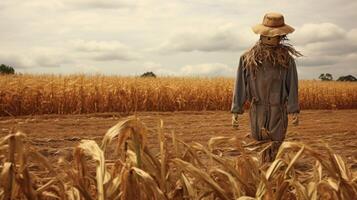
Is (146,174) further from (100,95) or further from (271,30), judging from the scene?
(100,95)

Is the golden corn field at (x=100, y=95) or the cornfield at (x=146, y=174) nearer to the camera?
the cornfield at (x=146, y=174)

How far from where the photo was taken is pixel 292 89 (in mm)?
5547

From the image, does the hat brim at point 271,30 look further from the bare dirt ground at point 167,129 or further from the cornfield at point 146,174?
the cornfield at point 146,174

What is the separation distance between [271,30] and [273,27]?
0.13m

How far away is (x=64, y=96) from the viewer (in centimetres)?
1675

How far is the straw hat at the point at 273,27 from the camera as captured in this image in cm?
544

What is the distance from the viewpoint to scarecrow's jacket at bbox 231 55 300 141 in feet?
18.1

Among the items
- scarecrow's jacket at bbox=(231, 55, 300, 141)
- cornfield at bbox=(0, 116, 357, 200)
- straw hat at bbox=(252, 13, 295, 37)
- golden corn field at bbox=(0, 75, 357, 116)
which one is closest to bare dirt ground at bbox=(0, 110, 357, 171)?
golden corn field at bbox=(0, 75, 357, 116)

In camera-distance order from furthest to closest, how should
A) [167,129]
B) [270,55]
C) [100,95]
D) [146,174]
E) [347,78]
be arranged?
[347,78] → [100,95] → [167,129] → [270,55] → [146,174]

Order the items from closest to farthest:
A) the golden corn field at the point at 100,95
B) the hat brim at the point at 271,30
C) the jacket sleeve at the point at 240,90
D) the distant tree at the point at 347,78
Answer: the hat brim at the point at 271,30 < the jacket sleeve at the point at 240,90 < the golden corn field at the point at 100,95 < the distant tree at the point at 347,78

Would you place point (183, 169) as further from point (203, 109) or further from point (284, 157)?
point (203, 109)

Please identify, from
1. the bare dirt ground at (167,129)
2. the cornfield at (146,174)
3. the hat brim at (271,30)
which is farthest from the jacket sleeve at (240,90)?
the cornfield at (146,174)

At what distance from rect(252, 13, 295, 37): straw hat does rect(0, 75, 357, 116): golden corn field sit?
11418 millimetres

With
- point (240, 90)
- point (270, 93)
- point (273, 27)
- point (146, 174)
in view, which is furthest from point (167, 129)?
point (146, 174)
